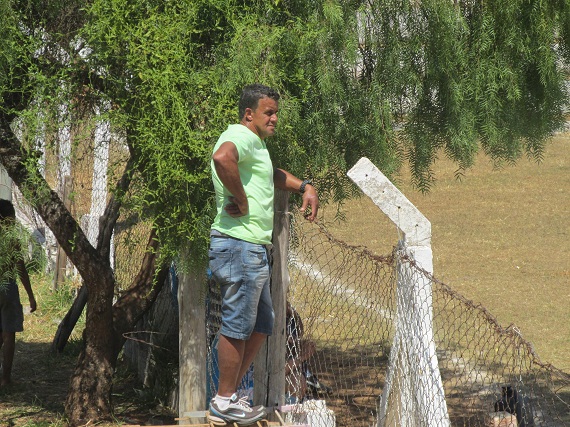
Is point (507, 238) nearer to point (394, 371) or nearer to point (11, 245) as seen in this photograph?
point (11, 245)

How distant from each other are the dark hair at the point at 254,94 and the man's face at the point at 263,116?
0.7 inches

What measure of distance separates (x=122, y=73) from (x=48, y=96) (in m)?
0.42

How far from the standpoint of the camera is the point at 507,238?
1602 cm

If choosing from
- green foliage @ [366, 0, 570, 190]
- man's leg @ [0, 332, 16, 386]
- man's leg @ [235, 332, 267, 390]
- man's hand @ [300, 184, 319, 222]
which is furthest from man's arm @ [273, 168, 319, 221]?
man's leg @ [0, 332, 16, 386]

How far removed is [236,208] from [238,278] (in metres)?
0.34

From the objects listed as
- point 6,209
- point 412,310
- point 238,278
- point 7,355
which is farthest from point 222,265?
point 7,355

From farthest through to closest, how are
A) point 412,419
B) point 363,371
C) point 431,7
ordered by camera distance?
point 363,371 → point 431,7 → point 412,419

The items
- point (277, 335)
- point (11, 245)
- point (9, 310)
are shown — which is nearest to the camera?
point (277, 335)

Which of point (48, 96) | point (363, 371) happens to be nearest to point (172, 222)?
point (48, 96)

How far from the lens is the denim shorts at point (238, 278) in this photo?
15.1 ft

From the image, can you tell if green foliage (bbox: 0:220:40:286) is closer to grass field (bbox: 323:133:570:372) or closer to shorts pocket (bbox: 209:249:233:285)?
shorts pocket (bbox: 209:249:233:285)

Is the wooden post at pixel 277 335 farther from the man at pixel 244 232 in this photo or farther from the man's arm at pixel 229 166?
the man's arm at pixel 229 166

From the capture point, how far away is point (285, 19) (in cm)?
520

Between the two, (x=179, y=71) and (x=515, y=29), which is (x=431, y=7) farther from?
(x=179, y=71)
